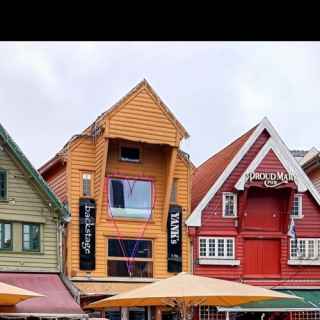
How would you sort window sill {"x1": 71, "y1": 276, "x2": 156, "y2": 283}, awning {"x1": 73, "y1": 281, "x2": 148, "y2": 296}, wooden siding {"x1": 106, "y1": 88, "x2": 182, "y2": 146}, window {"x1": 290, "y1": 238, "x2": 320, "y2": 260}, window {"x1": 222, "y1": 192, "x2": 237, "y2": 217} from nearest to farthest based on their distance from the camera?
awning {"x1": 73, "y1": 281, "x2": 148, "y2": 296}, window sill {"x1": 71, "y1": 276, "x2": 156, "y2": 283}, wooden siding {"x1": 106, "y1": 88, "x2": 182, "y2": 146}, window {"x1": 222, "y1": 192, "x2": 237, "y2": 217}, window {"x1": 290, "y1": 238, "x2": 320, "y2": 260}

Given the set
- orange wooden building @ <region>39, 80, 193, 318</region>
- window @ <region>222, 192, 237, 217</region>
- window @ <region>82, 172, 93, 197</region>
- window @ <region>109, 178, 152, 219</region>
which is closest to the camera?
orange wooden building @ <region>39, 80, 193, 318</region>

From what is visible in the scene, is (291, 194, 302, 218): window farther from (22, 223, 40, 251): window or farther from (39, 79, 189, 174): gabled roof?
(22, 223, 40, 251): window

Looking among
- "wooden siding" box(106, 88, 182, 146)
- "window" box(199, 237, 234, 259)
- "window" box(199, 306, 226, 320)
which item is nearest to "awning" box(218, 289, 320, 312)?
"window" box(199, 306, 226, 320)

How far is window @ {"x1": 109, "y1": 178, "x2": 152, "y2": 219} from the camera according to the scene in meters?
26.1

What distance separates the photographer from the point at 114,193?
26188 millimetres

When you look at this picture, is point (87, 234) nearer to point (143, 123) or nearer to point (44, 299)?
point (44, 299)

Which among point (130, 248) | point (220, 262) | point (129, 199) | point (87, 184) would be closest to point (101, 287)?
point (130, 248)

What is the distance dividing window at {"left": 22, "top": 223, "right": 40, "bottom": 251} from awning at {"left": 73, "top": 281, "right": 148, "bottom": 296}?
1675 millimetres

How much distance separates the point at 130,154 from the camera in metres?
26.6

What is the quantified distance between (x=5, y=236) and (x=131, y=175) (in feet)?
15.2

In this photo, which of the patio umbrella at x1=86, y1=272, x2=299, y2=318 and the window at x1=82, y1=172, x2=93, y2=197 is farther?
the window at x1=82, y1=172, x2=93, y2=197

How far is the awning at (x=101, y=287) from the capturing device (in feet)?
81.3
